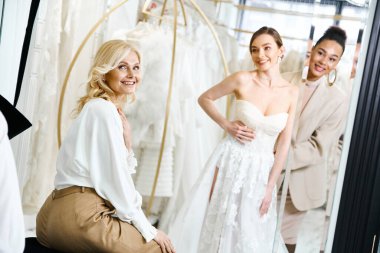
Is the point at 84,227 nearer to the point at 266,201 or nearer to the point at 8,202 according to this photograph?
the point at 8,202

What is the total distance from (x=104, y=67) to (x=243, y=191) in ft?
3.61

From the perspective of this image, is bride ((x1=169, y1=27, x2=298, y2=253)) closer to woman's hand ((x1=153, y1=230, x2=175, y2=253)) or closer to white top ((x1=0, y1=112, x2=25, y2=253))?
woman's hand ((x1=153, y1=230, x2=175, y2=253))

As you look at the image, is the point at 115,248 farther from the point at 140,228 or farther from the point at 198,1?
the point at 198,1

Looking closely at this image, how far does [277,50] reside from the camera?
320 centimetres

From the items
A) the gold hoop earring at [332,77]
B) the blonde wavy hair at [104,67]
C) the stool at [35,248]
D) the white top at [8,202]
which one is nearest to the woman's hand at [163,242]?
the stool at [35,248]

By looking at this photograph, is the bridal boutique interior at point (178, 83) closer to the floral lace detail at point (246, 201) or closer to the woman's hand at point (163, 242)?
the floral lace detail at point (246, 201)

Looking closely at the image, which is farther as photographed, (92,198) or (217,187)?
(217,187)

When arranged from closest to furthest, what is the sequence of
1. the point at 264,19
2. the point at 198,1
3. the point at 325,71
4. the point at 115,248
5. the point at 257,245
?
the point at 115,248 → the point at 325,71 → the point at 257,245 → the point at 264,19 → the point at 198,1

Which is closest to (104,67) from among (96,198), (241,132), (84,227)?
(96,198)

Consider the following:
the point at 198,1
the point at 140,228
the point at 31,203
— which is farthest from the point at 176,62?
the point at 140,228

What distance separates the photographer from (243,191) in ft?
10.5

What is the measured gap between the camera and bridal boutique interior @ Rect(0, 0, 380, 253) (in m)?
3.04

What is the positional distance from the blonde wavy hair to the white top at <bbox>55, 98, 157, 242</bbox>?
0.14 m

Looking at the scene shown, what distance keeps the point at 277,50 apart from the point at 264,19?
1075 millimetres
